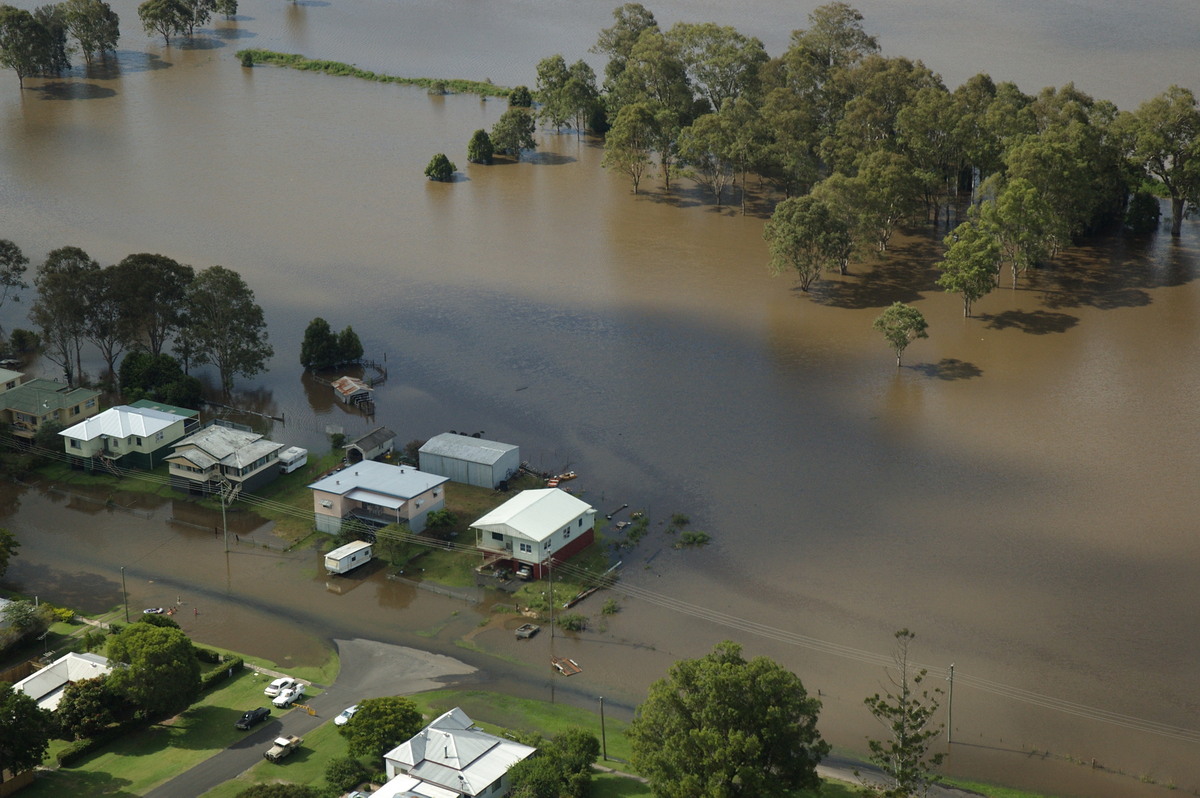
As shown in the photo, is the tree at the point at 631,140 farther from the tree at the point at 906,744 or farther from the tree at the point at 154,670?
the tree at the point at 154,670

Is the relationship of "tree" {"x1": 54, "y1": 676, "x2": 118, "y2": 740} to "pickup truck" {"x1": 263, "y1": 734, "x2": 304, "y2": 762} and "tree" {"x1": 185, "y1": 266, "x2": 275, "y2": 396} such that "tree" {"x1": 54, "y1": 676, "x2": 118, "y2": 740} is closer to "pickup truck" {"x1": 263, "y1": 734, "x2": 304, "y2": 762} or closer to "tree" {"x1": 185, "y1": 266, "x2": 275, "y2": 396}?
"pickup truck" {"x1": 263, "y1": 734, "x2": 304, "y2": 762}

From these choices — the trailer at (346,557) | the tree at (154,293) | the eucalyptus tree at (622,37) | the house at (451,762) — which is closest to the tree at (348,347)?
the tree at (154,293)

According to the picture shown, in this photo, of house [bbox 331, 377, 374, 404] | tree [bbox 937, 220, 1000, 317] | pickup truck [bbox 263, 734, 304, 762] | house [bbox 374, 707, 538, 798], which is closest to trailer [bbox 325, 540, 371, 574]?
pickup truck [bbox 263, 734, 304, 762]

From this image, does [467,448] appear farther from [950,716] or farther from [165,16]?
[165,16]

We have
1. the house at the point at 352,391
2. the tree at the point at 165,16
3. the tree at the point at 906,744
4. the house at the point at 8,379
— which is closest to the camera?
the tree at the point at 906,744

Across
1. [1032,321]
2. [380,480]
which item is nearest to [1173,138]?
[1032,321]

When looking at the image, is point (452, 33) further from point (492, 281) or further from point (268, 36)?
point (492, 281)

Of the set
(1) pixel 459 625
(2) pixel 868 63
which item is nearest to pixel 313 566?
(1) pixel 459 625
